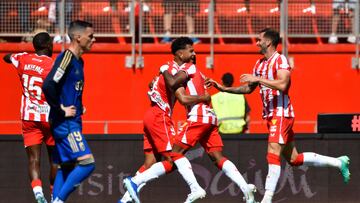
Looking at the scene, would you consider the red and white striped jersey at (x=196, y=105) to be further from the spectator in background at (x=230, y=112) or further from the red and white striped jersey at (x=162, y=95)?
the spectator in background at (x=230, y=112)

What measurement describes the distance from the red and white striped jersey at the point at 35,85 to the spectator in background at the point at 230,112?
3.93 m

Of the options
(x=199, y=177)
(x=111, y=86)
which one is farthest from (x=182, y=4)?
(x=199, y=177)

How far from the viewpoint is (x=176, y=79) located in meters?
12.9

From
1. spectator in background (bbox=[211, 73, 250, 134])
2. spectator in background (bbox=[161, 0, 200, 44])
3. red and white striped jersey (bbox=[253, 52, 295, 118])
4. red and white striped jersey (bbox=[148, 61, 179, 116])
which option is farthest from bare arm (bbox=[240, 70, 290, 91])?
spectator in background (bbox=[161, 0, 200, 44])

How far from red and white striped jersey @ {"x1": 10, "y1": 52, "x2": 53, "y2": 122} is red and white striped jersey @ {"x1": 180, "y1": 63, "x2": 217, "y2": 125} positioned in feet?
5.79

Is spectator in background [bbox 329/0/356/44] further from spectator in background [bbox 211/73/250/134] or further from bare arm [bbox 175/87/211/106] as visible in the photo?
bare arm [bbox 175/87/211/106]

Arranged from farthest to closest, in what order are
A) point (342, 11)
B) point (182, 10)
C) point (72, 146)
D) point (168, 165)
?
point (342, 11) < point (182, 10) < point (168, 165) < point (72, 146)

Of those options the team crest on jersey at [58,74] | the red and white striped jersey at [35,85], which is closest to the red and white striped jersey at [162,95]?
the red and white striped jersey at [35,85]

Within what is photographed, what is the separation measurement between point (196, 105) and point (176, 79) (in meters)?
0.46

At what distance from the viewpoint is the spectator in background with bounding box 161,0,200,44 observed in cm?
2036

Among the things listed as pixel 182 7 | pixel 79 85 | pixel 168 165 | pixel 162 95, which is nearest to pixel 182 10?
pixel 182 7

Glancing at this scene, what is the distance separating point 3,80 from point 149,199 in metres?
6.63

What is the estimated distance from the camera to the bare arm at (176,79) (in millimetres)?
12922

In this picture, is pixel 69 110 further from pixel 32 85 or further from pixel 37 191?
pixel 32 85
